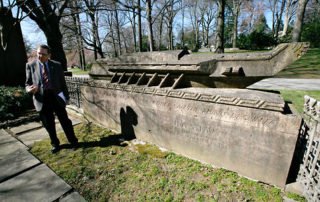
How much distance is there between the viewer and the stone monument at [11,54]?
699 centimetres

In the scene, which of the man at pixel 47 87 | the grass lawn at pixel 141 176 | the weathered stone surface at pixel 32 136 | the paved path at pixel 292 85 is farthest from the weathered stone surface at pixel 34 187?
the paved path at pixel 292 85

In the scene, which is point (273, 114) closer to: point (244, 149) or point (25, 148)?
point (244, 149)

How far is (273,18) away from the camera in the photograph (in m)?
32.9

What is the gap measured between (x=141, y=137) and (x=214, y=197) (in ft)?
6.43

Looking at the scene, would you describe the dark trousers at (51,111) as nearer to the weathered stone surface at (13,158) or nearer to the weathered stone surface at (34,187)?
the weathered stone surface at (13,158)

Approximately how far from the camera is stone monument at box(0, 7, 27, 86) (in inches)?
275

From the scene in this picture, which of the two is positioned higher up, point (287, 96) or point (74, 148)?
point (287, 96)

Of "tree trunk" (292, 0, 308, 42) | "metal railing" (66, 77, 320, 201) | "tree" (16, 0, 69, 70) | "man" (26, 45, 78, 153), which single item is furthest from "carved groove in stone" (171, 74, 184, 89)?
"tree trunk" (292, 0, 308, 42)

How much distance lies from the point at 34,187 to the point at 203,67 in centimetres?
306

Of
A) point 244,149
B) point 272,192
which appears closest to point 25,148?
point 244,149

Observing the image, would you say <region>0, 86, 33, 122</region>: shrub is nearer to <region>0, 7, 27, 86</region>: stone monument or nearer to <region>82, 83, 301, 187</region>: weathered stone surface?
<region>0, 7, 27, 86</region>: stone monument

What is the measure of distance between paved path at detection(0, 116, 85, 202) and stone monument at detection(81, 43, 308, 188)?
67.7 inches

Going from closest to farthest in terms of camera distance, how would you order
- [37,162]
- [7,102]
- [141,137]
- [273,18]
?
1. [37,162]
2. [141,137]
3. [7,102]
4. [273,18]

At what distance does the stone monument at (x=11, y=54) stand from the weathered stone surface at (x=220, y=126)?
20.2 ft
